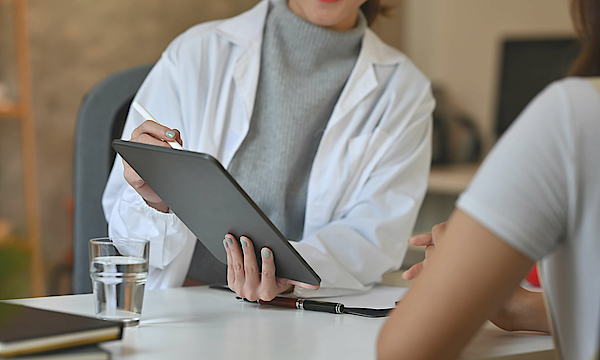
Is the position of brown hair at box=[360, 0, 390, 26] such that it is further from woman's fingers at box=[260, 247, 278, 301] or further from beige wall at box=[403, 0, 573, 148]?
beige wall at box=[403, 0, 573, 148]

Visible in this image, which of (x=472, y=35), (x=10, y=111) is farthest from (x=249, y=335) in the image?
(x=472, y=35)

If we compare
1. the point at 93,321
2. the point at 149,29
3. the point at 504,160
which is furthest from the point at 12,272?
the point at 149,29

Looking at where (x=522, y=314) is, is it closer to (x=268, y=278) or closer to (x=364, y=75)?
(x=268, y=278)

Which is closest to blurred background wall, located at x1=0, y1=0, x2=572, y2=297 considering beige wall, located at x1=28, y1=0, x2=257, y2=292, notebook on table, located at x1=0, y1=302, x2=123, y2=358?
beige wall, located at x1=28, y1=0, x2=257, y2=292

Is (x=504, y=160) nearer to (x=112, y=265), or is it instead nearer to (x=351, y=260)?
(x=112, y=265)

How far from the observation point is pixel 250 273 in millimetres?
792

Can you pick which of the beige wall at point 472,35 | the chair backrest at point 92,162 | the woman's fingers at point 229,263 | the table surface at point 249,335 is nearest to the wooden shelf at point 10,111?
the chair backrest at point 92,162

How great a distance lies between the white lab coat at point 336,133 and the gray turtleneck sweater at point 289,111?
0.12ft

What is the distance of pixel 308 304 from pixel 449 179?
2.11 meters

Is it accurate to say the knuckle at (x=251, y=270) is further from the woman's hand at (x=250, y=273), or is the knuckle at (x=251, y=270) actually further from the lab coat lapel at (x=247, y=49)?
the lab coat lapel at (x=247, y=49)

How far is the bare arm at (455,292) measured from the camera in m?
0.42

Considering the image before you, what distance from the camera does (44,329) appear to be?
1.77 ft

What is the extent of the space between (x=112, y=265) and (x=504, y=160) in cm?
45

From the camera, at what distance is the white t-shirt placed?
0.40 m
